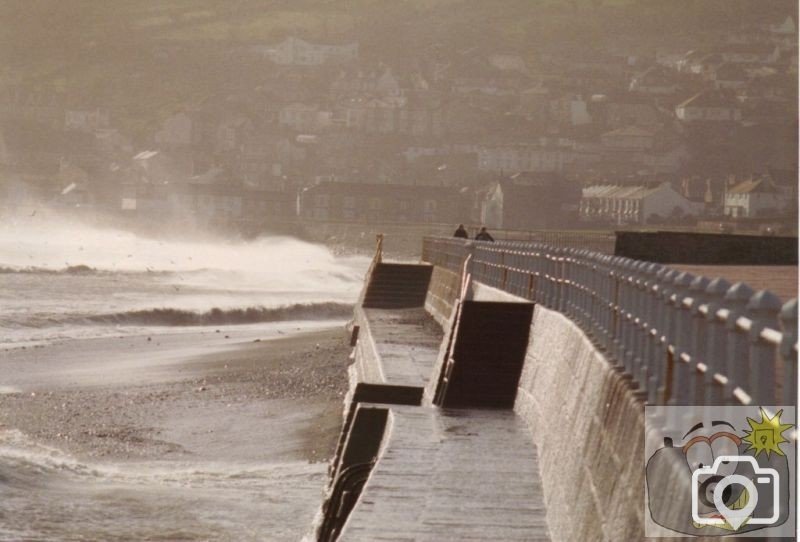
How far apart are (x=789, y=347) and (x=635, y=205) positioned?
163m

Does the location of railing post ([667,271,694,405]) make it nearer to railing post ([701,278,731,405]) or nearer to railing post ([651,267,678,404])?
railing post ([651,267,678,404])

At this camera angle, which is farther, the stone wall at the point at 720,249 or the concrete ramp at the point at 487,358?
the stone wall at the point at 720,249

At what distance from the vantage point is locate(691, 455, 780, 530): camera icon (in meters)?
4.96

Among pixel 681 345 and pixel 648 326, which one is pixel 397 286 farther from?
pixel 681 345

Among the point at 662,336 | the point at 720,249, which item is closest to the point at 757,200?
the point at 720,249

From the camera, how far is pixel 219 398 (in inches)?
1136

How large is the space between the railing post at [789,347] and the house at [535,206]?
181 meters

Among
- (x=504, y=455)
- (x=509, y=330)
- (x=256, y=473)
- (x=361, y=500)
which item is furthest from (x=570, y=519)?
(x=256, y=473)

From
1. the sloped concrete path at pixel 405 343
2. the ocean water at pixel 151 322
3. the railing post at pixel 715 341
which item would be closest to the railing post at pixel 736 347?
the railing post at pixel 715 341

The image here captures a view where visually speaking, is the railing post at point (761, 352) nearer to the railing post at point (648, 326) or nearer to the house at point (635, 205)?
the railing post at point (648, 326)

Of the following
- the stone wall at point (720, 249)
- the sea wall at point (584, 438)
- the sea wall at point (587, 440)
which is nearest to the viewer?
the sea wall at point (587, 440)

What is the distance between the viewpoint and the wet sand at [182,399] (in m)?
22.6

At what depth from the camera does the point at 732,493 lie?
540 centimetres

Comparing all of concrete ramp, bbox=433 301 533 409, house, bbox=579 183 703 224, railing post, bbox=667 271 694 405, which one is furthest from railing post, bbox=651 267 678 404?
house, bbox=579 183 703 224
